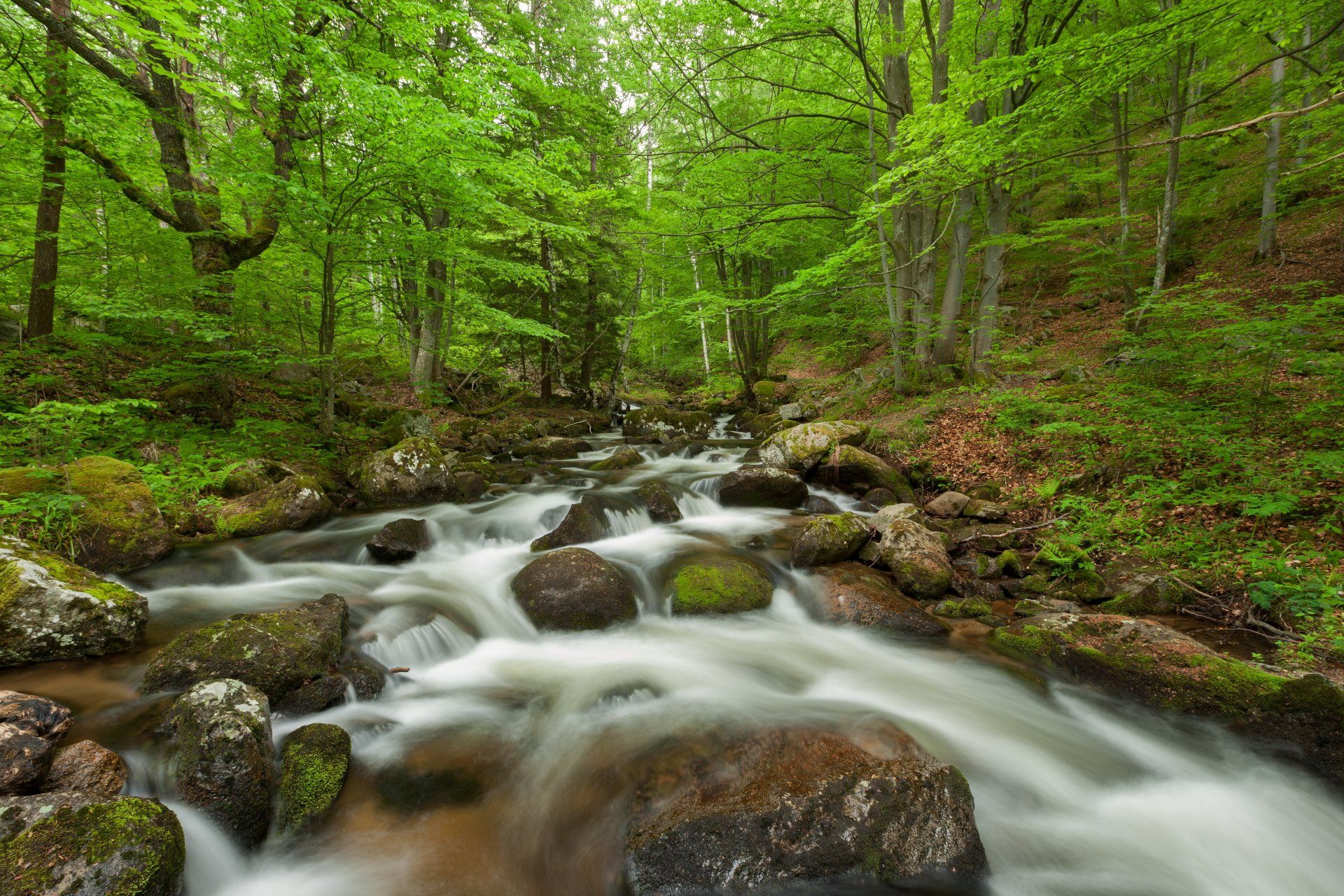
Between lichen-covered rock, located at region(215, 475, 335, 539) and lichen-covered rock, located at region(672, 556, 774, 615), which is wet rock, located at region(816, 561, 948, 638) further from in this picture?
lichen-covered rock, located at region(215, 475, 335, 539)

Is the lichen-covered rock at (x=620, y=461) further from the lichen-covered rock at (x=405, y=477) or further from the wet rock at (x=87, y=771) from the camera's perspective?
the wet rock at (x=87, y=771)

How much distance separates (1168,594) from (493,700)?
6.17 meters

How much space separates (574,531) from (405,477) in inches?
133

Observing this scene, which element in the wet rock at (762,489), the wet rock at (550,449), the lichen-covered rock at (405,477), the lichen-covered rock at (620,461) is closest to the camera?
the lichen-covered rock at (405,477)

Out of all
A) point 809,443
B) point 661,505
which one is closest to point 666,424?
point 809,443

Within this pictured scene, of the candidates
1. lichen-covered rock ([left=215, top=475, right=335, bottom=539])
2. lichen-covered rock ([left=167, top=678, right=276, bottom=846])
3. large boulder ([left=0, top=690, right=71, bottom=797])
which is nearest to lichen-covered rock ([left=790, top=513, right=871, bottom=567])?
lichen-covered rock ([left=167, top=678, right=276, bottom=846])

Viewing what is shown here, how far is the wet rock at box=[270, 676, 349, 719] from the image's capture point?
10.9 ft

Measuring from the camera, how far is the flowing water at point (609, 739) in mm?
2703

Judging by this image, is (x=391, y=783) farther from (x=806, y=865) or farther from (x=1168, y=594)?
(x=1168, y=594)

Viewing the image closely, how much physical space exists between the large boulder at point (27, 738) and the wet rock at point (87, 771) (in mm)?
49

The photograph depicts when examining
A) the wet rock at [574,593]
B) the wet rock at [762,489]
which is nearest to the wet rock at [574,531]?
the wet rock at [574,593]

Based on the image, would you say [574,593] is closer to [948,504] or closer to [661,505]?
[661,505]

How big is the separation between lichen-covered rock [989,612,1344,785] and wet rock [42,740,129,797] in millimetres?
6098

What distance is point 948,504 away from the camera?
23.7 ft
